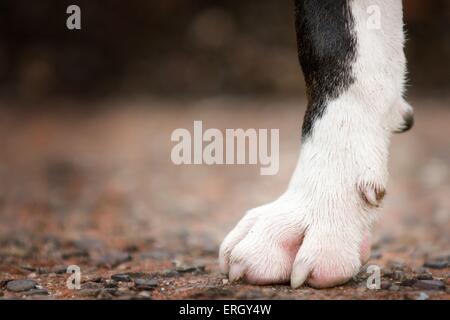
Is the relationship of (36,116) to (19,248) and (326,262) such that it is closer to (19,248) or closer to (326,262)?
(19,248)

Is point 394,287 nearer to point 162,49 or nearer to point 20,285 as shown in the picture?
point 20,285

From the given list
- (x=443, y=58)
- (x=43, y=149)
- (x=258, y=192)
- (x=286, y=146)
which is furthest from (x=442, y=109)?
(x=43, y=149)

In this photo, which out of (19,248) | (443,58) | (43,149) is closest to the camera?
(19,248)

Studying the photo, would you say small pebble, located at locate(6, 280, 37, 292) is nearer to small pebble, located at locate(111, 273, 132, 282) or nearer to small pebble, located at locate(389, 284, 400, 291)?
small pebble, located at locate(111, 273, 132, 282)

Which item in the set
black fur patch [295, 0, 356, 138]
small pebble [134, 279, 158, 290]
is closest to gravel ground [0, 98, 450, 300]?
small pebble [134, 279, 158, 290]

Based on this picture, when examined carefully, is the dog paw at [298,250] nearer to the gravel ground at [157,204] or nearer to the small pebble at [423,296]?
the gravel ground at [157,204]

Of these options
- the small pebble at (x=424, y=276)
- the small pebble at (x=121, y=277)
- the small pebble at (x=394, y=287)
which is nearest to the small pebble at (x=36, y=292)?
the small pebble at (x=121, y=277)

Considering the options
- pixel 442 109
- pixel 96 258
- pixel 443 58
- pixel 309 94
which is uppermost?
pixel 443 58
